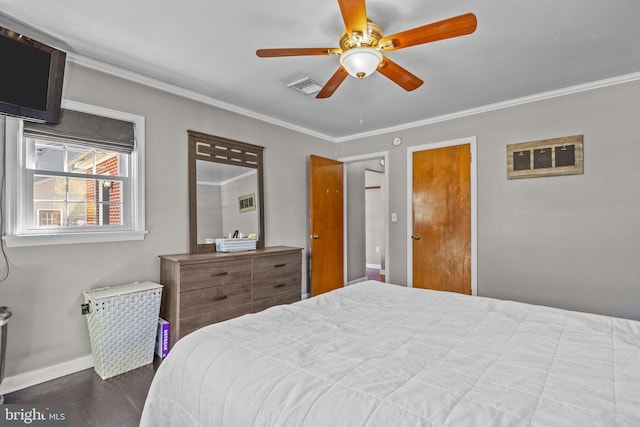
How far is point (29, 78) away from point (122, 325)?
6.14 feet

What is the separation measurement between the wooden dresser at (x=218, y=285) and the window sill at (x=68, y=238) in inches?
13.9

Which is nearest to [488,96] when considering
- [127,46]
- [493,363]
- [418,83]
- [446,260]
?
[418,83]

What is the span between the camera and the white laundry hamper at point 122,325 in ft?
7.82

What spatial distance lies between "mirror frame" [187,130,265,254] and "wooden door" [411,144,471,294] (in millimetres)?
2010

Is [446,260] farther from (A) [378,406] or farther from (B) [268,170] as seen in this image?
(A) [378,406]

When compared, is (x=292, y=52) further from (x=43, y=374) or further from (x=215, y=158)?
(x=43, y=374)

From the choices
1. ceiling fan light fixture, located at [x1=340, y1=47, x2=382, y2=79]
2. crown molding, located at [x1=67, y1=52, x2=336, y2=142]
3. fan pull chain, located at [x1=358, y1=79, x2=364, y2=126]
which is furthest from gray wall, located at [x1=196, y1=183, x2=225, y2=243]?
ceiling fan light fixture, located at [x1=340, y1=47, x2=382, y2=79]

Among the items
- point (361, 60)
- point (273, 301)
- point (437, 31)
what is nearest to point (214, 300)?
point (273, 301)

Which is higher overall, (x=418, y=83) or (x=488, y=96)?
(x=488, y=96)

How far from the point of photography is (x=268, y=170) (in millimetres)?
4098

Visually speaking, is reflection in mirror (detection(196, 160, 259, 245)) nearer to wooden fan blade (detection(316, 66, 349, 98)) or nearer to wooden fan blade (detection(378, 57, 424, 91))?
wooden fan blade (detection(316, 66, 349, 98))

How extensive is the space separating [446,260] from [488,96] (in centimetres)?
192

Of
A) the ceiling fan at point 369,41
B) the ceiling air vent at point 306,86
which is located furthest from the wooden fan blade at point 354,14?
the ceiling air vent at point 306,86

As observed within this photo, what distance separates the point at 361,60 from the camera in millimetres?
1939
